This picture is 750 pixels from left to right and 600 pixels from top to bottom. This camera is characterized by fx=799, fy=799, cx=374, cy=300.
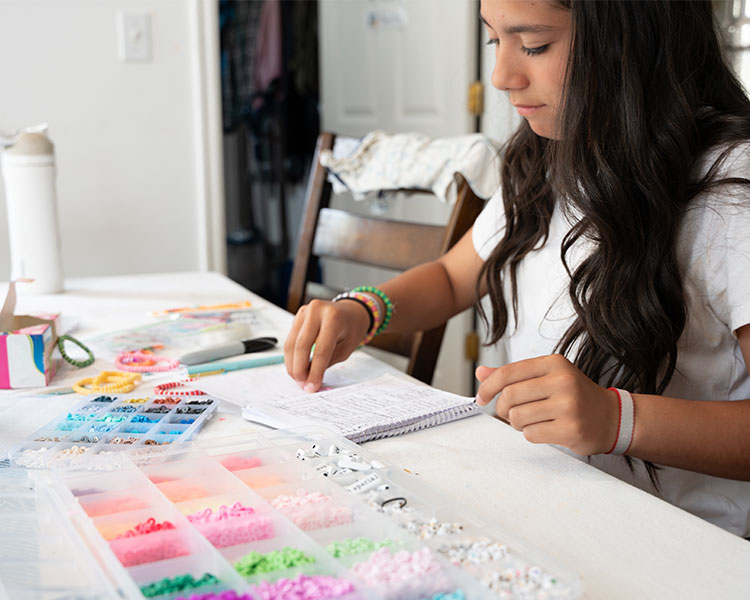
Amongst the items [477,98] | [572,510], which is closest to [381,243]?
[572,510]

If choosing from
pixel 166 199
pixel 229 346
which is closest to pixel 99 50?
pixel 166 199

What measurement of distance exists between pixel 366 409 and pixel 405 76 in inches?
73.3

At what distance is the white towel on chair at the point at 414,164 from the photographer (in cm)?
129

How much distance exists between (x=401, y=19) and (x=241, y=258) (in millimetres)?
1475

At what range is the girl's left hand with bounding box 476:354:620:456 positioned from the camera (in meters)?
0.67

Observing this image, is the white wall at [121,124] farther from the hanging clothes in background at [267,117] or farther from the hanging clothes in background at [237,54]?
the hanging clothes in background at [237,54]

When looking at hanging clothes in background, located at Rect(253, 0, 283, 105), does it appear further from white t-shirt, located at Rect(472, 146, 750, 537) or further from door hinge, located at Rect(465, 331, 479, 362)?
white t-shirt, located at Rect(472, 146, 750, 537)

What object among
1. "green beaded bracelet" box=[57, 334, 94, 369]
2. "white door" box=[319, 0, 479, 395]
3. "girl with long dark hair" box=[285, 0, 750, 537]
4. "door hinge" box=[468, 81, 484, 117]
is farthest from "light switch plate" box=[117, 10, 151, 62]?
"girl with long dark hair" box=[285, 0, 750, 537]

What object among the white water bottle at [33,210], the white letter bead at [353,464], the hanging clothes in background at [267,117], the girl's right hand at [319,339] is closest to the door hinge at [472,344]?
the hanging clothes in background at [267,117]

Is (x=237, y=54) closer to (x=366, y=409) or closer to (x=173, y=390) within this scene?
(x=173, y=390)

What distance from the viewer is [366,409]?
0.79 metres

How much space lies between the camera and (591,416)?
676mm

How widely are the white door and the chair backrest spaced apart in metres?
0.62

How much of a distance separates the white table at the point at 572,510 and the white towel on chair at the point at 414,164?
0.60 metres
